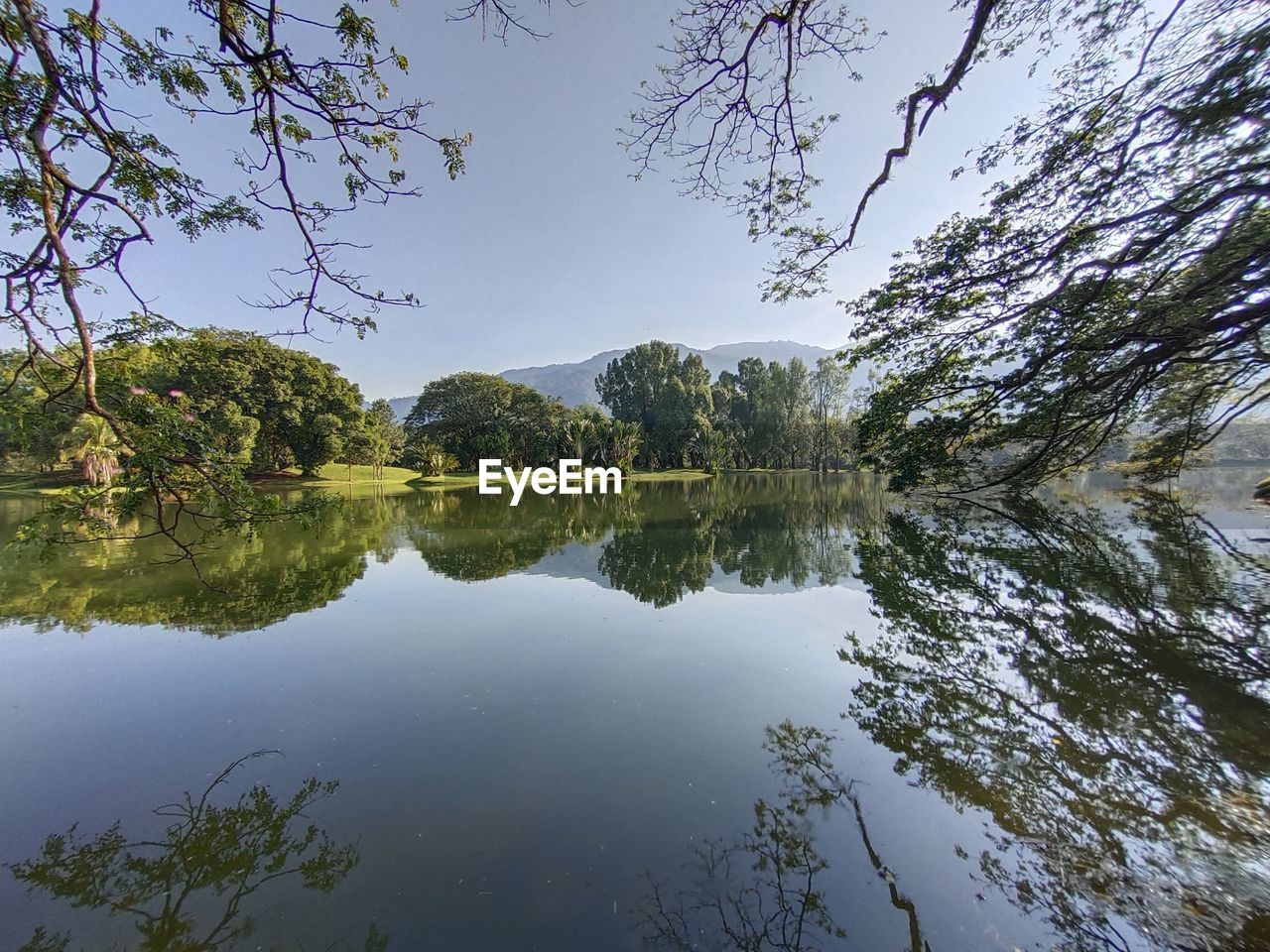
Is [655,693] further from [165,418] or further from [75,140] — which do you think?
[75,140]

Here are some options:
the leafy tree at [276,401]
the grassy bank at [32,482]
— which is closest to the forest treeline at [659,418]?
the leafy tree at [276,401]

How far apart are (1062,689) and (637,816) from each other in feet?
16.3

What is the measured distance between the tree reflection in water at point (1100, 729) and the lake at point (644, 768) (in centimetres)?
3

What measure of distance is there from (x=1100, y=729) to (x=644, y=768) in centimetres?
432

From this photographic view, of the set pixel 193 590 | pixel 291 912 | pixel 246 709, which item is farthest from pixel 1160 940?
pixel 193 590

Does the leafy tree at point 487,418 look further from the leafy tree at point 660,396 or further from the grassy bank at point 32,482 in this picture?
the grassy bank at point 32,482

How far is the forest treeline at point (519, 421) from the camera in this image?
31.5m

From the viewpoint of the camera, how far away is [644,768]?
4.19 m

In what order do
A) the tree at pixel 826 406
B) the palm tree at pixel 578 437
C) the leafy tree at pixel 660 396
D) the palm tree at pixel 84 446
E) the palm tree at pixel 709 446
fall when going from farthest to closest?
the tree at pixel 826 406
the leafy tree at pixel 660 396
the palm tree at pixel 709 446
the palm tree at pixel 578 437
the palm tree at pixel 84 446

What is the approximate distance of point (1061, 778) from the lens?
12.8 ft

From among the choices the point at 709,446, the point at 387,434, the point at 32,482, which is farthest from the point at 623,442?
the point at 32,482

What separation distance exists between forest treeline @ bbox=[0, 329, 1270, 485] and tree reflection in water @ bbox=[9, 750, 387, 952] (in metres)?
11.4

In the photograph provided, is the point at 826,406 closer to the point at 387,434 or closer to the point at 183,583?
the point at 387,434

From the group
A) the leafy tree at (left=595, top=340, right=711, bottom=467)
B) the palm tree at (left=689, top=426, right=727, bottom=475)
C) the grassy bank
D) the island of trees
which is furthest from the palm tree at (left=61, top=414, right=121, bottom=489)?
the palm tree at (left=689, top=426, right=727, bottom=475)
